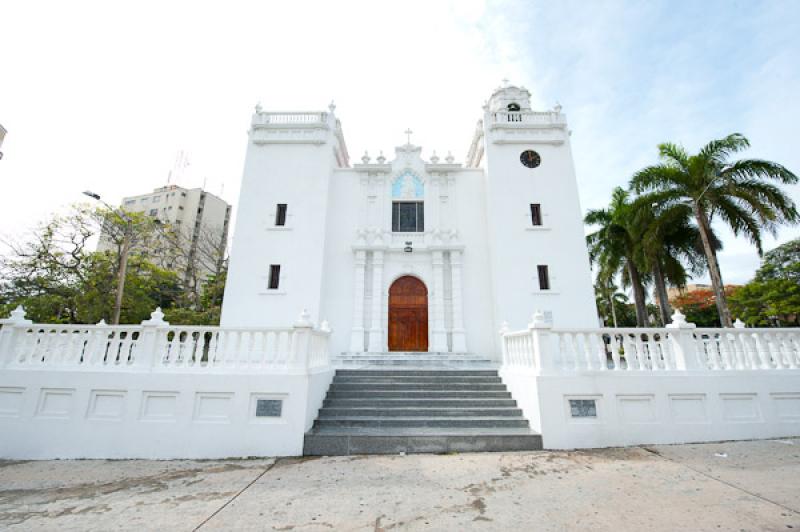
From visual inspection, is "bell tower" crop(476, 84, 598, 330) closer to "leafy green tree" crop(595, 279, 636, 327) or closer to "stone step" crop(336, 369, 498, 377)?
"stone step" crop(336, 369, 498, 377)

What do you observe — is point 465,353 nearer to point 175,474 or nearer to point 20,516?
point 175,474

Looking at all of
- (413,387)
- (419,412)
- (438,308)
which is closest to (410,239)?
(438,308)

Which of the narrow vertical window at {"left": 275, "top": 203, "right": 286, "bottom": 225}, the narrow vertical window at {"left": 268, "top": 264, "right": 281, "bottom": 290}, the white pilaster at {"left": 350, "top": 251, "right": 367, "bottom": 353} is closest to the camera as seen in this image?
the white pilaster at {"left": 350, "top": 251, "right": 367, "bottom": 353}

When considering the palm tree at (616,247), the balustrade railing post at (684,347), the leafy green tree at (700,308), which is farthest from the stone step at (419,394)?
the leafy green tree at (700,308)

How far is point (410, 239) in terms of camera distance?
42.5 feet

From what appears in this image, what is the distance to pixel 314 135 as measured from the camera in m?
13.4

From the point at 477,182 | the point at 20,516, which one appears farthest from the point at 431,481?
the point at 477,182

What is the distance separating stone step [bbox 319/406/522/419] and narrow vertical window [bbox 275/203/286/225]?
336 inches

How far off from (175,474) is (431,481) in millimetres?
3422

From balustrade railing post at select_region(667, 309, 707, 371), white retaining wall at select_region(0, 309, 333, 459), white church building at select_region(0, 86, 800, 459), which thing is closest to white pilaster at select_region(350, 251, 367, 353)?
white church building at select_region(0, 86, 800, 459)

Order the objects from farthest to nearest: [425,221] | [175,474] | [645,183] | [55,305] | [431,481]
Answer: [55,305] < [425,221] < [645,183] < [175,474] < [431,481]

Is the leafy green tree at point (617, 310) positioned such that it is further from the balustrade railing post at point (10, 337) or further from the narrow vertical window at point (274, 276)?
the balustrade railing post at point (10, 337)

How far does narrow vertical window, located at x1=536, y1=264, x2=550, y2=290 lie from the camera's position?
1193 cm

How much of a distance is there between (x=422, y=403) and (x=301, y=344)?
8.48ft
